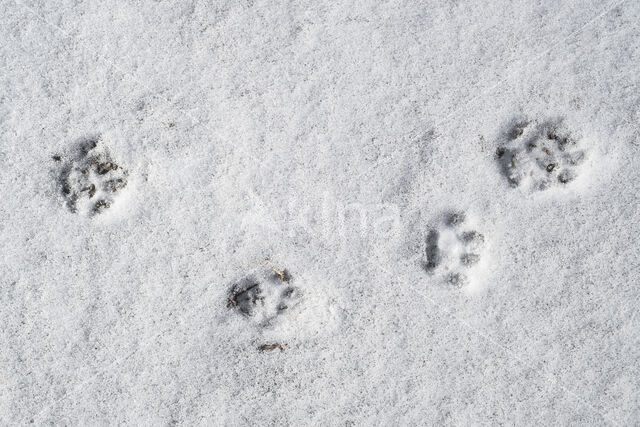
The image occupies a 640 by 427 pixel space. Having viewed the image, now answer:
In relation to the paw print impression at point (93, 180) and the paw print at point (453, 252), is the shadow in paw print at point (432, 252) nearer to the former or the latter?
the paw print at point (453, 252)

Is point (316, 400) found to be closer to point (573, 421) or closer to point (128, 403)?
point (128, 403)

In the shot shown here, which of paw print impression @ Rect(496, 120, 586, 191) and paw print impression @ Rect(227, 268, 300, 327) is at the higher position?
paw print impression @ Rect(496, 120, 586, 191)

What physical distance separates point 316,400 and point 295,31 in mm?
1391

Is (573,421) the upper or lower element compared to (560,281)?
lower

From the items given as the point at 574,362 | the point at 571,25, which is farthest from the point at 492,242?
the point at 571,25

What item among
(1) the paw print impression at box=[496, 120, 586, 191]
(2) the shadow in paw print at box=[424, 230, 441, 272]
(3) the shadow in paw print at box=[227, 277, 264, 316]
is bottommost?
(3) the shadow in paw print at box=[227, 277, 264, 316]

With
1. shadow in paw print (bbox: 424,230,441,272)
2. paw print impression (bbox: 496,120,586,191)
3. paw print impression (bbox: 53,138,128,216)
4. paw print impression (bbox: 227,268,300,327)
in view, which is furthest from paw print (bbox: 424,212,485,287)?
paw print impression (bbox: 53,138,128,216)

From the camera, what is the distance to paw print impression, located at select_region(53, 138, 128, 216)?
6.72ft

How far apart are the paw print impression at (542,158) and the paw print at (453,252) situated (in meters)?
0.25

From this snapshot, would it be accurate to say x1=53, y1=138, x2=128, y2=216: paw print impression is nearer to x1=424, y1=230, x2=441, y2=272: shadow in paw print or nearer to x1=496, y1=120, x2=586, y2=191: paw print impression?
x1=424, y1=230, x2=441, y2=272: shadow in paw print

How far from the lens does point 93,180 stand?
2.05 m

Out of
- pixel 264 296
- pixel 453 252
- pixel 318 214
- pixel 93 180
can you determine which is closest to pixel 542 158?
pixel 453 252

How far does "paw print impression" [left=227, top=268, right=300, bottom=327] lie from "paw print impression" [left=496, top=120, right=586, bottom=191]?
93 centimetres

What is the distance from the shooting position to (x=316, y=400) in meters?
2.09
